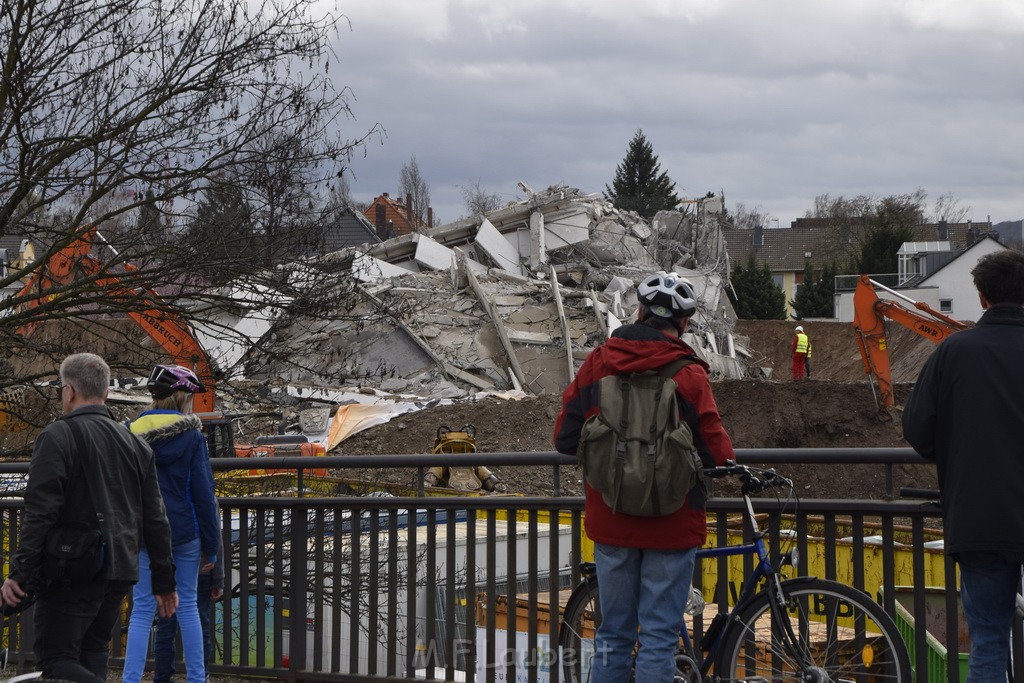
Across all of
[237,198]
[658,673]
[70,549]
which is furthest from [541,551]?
[237,198]

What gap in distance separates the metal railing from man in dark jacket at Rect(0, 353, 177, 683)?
4.65 feet

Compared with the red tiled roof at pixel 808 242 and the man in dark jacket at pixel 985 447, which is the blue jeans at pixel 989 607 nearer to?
the man in dark jacket at pixel 985 447

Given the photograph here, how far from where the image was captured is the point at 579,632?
5.36 m

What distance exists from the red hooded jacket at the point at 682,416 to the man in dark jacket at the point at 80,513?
73.9 inches

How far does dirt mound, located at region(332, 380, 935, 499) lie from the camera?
885 inches

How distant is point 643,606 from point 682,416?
0.76 metres

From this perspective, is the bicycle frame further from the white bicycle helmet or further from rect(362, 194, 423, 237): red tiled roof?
rect(362, 194, 423, 237): red tiled roof

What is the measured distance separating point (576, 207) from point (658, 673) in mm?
31317

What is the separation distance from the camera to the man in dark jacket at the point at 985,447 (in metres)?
4.00

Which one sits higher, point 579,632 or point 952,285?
point 952,285

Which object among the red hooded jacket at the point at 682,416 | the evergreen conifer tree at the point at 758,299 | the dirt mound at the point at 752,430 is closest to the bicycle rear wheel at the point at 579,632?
the red hooded jacket at the point at 682,416

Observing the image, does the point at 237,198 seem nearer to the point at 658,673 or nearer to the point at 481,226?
the point at 658,673

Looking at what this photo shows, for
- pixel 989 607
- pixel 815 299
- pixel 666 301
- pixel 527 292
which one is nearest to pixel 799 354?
pixel 527 292

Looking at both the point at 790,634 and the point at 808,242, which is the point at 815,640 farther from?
the point at 808,242
